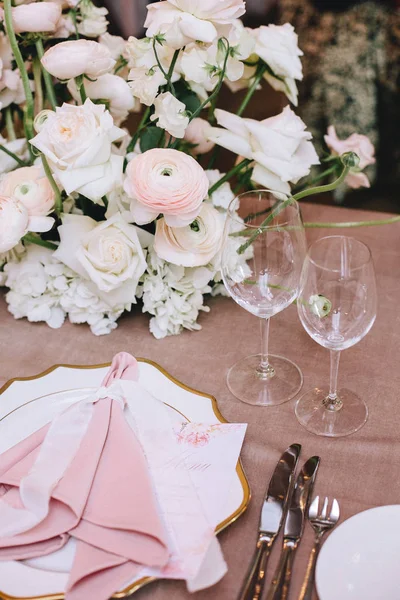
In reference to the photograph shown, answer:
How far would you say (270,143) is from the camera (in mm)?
977

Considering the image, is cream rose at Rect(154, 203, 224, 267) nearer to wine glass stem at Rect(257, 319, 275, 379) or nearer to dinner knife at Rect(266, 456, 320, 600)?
wine glass stem at Rect(257, 319, 275, 379)

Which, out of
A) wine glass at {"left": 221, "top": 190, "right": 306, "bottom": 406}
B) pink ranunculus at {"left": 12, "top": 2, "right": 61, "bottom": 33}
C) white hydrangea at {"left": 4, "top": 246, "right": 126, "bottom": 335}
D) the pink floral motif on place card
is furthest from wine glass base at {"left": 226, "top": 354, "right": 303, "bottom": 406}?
pink ranunculus at {"left": 12, "top": 2, "right": 61, "bottom": 33}

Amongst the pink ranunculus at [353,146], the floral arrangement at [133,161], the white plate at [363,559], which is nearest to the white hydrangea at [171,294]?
the floral arrangement at [133,161]

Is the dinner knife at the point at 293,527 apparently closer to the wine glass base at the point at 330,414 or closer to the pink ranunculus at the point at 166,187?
the wine glass base at the point at 330,414

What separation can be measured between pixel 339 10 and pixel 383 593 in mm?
2430

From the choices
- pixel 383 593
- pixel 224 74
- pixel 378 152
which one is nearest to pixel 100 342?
pixel 224 74

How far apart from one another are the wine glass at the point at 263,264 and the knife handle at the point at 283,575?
25cm

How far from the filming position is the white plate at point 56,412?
60cm

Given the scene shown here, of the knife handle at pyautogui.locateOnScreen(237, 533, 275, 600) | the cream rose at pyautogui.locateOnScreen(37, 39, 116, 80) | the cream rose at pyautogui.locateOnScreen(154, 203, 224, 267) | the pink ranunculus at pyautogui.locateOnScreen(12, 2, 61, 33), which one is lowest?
the knife handle at pyautogui.locateOnScreen(237, 533, 275, 600)

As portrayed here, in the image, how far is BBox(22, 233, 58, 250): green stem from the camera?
979 millimetres

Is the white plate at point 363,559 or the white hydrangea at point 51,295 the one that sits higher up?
the white plate at point 363,559

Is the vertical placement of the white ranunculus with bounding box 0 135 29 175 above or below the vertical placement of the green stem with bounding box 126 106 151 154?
below

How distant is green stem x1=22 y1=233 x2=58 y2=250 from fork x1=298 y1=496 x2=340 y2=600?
0.56 metres

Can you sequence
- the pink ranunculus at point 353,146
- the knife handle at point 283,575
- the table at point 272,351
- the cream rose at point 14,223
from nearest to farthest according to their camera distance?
1. the knife handle at point 283,575
2. the table at point 272,351
3. the cream rose at point 14,223
4. the pink ranunculus at point 353,146
